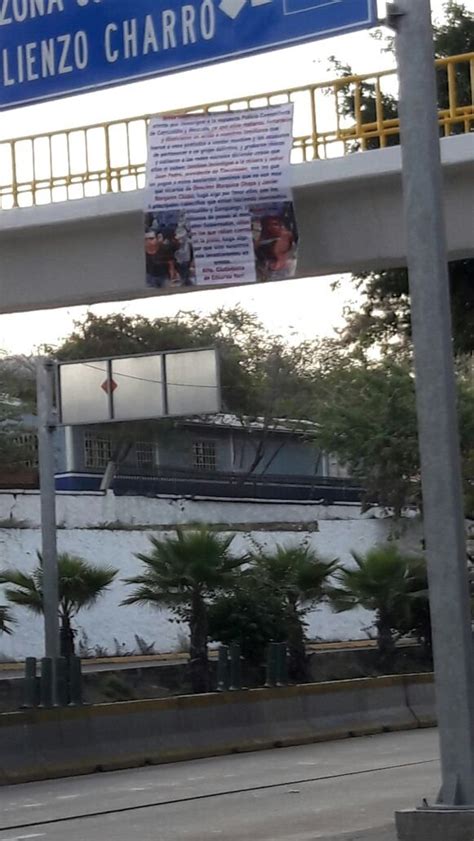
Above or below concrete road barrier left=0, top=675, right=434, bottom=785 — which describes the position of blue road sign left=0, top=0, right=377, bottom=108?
above

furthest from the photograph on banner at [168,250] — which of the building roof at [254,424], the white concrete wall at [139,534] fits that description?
the building roof at [254,424]

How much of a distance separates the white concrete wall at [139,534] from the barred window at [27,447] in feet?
28.2

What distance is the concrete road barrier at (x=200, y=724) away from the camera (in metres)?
16.0

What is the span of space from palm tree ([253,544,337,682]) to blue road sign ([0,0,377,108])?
42.4 ft

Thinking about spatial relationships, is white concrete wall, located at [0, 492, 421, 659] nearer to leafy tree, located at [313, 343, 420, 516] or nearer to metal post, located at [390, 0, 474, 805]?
leafy tree, located at [313, 343, 420, 516]

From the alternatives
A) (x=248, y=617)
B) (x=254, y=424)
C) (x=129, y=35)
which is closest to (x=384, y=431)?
(x=254, y=424)

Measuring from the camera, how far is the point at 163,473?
171 feet

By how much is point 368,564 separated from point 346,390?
23.0m

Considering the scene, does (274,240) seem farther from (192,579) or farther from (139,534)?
(139,534)

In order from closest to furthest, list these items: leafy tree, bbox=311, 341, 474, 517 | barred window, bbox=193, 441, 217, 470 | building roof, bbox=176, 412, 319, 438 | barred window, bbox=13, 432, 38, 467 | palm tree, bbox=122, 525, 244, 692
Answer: palm tree, bbox=122, 525, 244, 692 < leafy tree, bbox=311, 341, 474, 517 < barred window, bbox=13, 432, 38, 467 < building roof, bbox=176, 412, 319, 438 < barred window, bbox=193, 441, 217, 470

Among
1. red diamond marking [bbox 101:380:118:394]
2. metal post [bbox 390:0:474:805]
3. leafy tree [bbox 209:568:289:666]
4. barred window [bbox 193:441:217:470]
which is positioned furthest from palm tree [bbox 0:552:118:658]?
barred window [bbox 193:441:217:470]

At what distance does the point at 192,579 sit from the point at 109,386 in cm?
296

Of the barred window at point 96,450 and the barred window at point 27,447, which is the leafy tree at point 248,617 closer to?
the barred window at point 27,447

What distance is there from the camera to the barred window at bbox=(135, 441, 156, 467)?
185 feet
